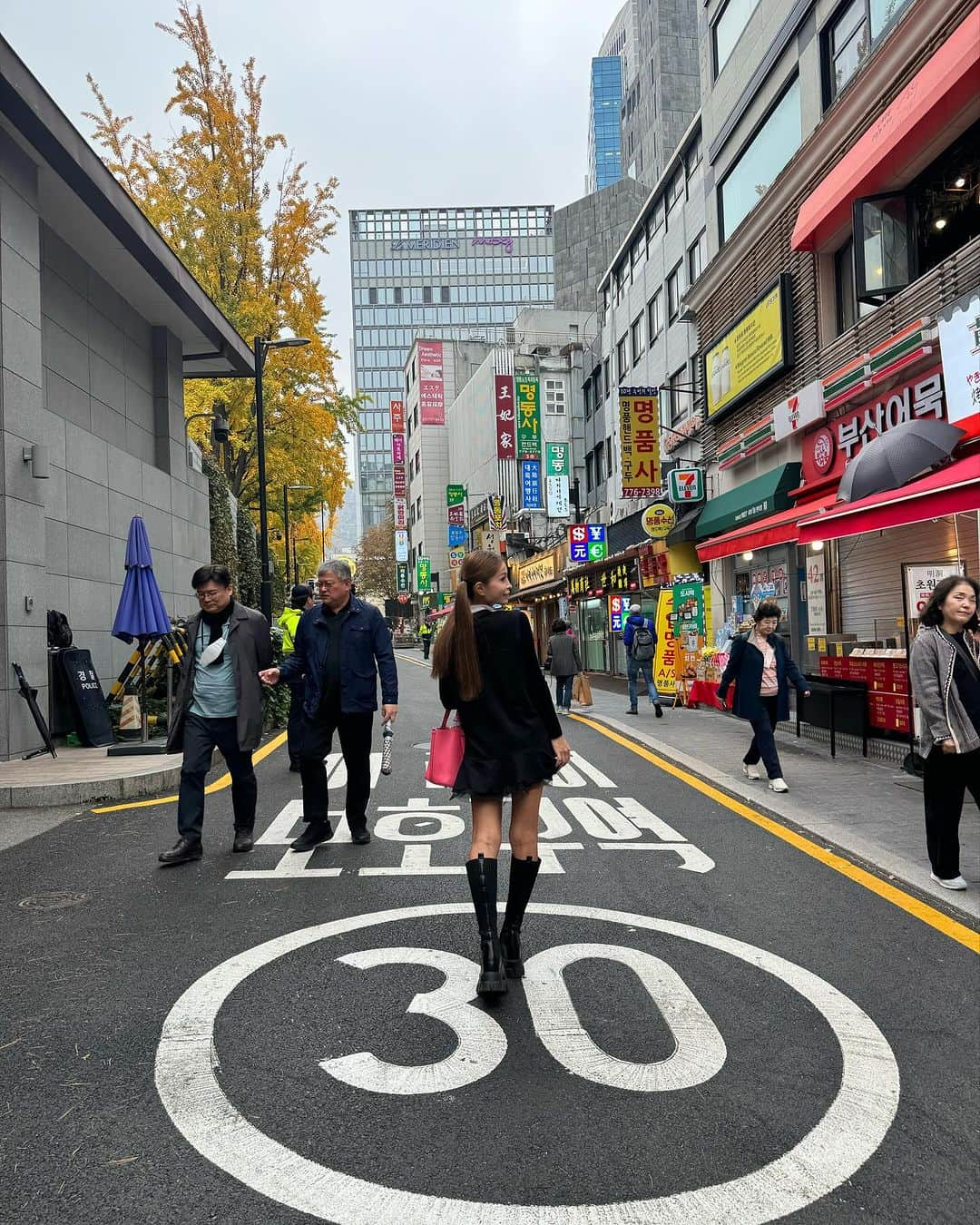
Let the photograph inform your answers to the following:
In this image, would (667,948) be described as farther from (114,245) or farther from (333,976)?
(114,245)

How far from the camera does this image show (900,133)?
1099 cm

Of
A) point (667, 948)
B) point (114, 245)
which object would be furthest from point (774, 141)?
point (667, 948)

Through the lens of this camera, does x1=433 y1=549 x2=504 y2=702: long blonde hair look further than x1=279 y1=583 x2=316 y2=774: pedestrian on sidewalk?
No

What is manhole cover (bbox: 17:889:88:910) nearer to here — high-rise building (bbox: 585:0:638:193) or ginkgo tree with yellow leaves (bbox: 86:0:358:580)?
ginkgo tree with yellow leaves (bbox: 86:0:358:580)

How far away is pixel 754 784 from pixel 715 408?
41.6 ft

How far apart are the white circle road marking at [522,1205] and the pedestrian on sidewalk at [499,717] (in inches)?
48.7

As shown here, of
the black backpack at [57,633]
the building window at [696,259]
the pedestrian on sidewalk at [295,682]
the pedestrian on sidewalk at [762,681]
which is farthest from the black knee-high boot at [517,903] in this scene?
the building window at [696,259]

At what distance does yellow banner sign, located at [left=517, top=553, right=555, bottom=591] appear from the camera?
33.0m

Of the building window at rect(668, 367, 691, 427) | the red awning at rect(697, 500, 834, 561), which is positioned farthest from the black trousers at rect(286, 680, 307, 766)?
the building window at rect(668, 367, 691, 427)

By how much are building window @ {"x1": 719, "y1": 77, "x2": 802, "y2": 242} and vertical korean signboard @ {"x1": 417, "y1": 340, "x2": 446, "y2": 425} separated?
58.5 meters

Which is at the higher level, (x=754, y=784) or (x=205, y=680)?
(x=205, y=680)

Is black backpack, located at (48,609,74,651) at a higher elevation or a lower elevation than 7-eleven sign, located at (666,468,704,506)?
lower

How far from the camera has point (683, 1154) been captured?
2.42 meters

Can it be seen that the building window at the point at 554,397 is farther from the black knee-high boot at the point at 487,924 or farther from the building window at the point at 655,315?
the black knee-high boot at the point at 487,924
